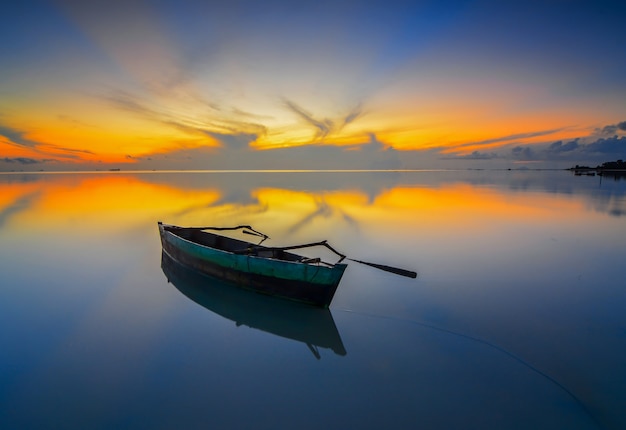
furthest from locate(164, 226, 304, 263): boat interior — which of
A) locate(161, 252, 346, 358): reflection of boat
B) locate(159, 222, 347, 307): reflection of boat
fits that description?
locate(161, 252, 346, 358): reflection of boat

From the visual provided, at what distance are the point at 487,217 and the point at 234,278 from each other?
18933 millimetres

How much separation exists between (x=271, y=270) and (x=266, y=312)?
1095 mm

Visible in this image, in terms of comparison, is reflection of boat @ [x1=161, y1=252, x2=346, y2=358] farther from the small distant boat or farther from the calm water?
the small distant boat

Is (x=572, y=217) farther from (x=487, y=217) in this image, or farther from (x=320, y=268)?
(x=320, y=268)

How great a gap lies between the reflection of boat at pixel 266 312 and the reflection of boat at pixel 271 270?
0.26 meters

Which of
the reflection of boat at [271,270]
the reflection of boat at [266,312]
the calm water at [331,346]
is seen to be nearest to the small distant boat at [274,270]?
the reflection of boat at [271,270]

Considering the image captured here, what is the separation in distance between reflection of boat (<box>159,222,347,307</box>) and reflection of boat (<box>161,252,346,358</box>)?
265 mm

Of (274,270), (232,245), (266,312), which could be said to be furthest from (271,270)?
(232,245)

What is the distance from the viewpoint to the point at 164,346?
6719mm

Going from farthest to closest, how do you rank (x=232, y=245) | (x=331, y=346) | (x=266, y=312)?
(x=232, y=245), (x=266, y=312), (x=331, y=346)

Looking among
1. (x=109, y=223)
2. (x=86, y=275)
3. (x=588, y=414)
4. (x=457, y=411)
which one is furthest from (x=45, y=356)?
(x=109, y=223)

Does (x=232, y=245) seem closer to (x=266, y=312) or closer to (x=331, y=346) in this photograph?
(x=266, y=312)

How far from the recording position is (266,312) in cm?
830

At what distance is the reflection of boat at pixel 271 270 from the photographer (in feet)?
25.8
